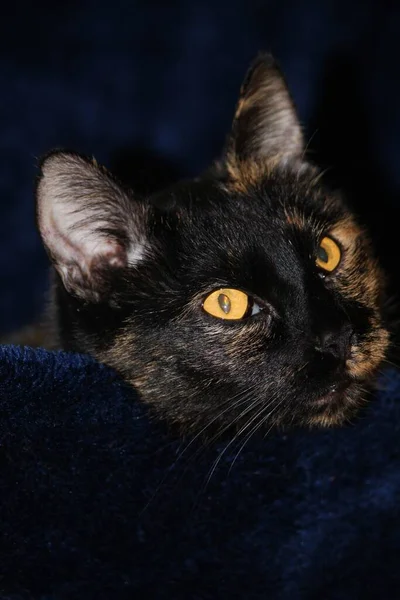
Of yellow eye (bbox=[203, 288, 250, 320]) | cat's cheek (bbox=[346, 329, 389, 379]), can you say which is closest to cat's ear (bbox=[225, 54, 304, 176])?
yellow eye (bbox=[203, 288, 250, 320])

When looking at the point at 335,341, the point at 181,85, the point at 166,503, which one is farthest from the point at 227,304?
the point at 181,85

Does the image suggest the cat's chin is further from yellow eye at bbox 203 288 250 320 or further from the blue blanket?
yellow eye at bbox 203 288 250 320

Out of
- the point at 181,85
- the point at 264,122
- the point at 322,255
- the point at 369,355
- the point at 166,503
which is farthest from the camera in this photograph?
the point at 181,85

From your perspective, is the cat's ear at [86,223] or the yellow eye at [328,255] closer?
the cat's ear at [86,223]

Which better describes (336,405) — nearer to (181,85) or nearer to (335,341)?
(335,341)

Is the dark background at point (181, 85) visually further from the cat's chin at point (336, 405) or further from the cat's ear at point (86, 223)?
the cat's chin at point (336, 405)

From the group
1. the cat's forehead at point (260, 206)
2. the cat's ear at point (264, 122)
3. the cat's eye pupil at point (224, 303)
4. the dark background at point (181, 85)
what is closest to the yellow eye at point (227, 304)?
the cat's eye pupil at point (224, 303)
